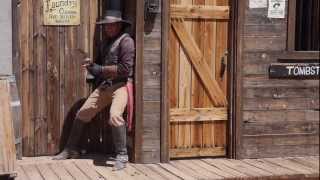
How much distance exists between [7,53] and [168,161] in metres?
2.10

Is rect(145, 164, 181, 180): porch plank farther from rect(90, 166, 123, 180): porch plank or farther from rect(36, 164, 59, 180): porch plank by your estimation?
rect(36, 164, 59, 180): porch plank

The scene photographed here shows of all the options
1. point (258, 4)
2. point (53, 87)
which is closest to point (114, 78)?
point (53, 87)

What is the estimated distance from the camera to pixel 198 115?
710 centimetres

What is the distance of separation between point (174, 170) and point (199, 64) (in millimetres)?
1242

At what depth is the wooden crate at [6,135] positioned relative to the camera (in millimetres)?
5820

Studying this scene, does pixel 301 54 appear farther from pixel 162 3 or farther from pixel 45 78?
pixel 45 78

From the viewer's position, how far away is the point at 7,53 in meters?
6.47

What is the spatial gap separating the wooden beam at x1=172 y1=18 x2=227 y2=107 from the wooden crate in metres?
1.98

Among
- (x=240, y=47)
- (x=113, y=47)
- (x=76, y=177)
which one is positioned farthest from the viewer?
(x=240, y=47)

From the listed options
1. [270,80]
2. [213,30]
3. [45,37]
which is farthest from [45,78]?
[270,80]

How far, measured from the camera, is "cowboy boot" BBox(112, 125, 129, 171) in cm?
659

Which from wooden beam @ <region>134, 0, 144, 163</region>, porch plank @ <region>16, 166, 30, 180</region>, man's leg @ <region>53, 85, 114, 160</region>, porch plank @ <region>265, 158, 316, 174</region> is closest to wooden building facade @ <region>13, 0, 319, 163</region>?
wooden beam @ <region>134, 0, 144, 163</region>

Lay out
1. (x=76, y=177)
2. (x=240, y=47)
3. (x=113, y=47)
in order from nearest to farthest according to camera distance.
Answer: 1. (x=76, y=177)
2. (x=113, y=47)
3. (x=240, y=47)

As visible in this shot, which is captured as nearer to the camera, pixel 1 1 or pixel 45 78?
pixel 1 1
